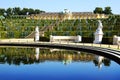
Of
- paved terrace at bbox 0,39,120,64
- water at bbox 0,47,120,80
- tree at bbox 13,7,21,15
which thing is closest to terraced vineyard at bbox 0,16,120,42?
paved terrace at bbox 0,39,120,64

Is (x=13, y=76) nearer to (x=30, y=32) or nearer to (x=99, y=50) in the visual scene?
(x=99, y=50)

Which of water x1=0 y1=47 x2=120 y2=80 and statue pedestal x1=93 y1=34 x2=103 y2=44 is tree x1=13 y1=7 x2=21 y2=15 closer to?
statue pedestal x1=93 y1=34 x2=103 y2=44

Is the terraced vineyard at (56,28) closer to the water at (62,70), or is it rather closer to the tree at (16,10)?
the water at (62,70)

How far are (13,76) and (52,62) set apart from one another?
16.0 feet

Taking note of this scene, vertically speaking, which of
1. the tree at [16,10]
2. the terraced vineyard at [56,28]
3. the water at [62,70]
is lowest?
the water at [62,70]

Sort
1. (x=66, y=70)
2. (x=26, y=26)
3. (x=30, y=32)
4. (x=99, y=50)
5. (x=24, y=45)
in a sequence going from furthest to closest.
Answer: (x=26, y=26), (x=30, y=32), (x=24, y=45), (x=99, y=50), (x=66, y=70)

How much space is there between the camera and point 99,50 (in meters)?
23.0

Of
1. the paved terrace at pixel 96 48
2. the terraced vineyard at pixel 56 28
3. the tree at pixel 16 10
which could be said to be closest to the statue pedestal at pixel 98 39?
the paved terrace at pixel 96 48

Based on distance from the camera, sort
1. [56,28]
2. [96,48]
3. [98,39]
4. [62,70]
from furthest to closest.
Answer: [56,28], [98,39], [96,48], [62,70]

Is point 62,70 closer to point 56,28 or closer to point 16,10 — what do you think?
point 56,28

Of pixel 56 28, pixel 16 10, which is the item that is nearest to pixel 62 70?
Answer: pixel 56 28

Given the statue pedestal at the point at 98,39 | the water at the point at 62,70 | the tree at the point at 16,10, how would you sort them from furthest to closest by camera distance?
the tree at the point at 16,10 < the statue pedestal at the point at 98,39 < the water at the point at 62,70

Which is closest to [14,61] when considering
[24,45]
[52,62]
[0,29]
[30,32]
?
[52,62]

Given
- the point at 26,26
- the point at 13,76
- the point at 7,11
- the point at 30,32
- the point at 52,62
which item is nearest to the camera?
the point at 13,76
